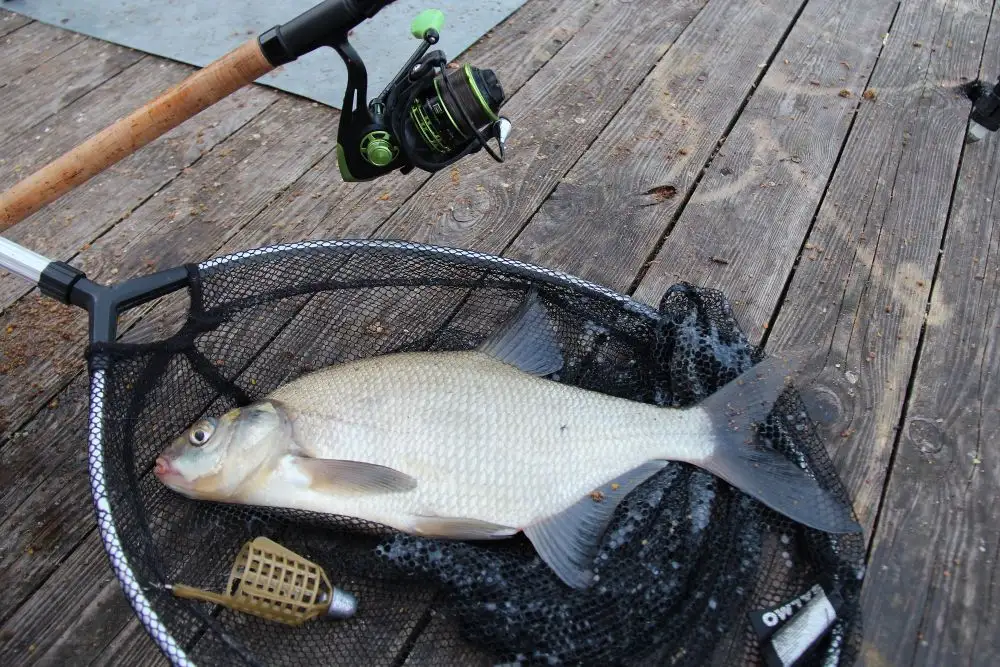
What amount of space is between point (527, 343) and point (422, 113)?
609 mm

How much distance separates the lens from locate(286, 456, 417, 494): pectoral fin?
58.6 inches

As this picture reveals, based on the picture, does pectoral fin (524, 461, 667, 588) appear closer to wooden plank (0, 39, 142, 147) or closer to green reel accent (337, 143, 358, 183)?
green reel accent (337, 143, 358, 183)

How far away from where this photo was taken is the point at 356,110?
5.26 ft

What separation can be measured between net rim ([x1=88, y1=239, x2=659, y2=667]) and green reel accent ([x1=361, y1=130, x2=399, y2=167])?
0.20m

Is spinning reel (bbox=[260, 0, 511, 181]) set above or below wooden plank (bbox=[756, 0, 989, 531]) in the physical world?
above

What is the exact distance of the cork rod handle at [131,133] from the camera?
156cm

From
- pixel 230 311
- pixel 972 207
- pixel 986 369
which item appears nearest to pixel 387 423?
pixel 230 311

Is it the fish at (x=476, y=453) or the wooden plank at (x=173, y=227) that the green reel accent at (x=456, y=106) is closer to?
the fish at (x=476, y=453)

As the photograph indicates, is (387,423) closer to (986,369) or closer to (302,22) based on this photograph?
(302,22)

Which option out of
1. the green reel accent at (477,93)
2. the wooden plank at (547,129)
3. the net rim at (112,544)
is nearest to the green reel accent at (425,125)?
the green reel accent at (477,93)

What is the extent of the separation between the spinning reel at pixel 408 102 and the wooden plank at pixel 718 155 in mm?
736

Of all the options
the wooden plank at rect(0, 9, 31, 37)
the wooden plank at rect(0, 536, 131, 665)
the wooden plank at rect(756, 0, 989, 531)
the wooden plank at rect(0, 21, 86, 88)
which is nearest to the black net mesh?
the wooden plank at rect(0, 536, 131, 665)

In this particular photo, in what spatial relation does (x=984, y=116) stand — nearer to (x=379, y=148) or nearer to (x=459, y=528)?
(x=379, y=148)

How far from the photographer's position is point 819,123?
2.78 metres
